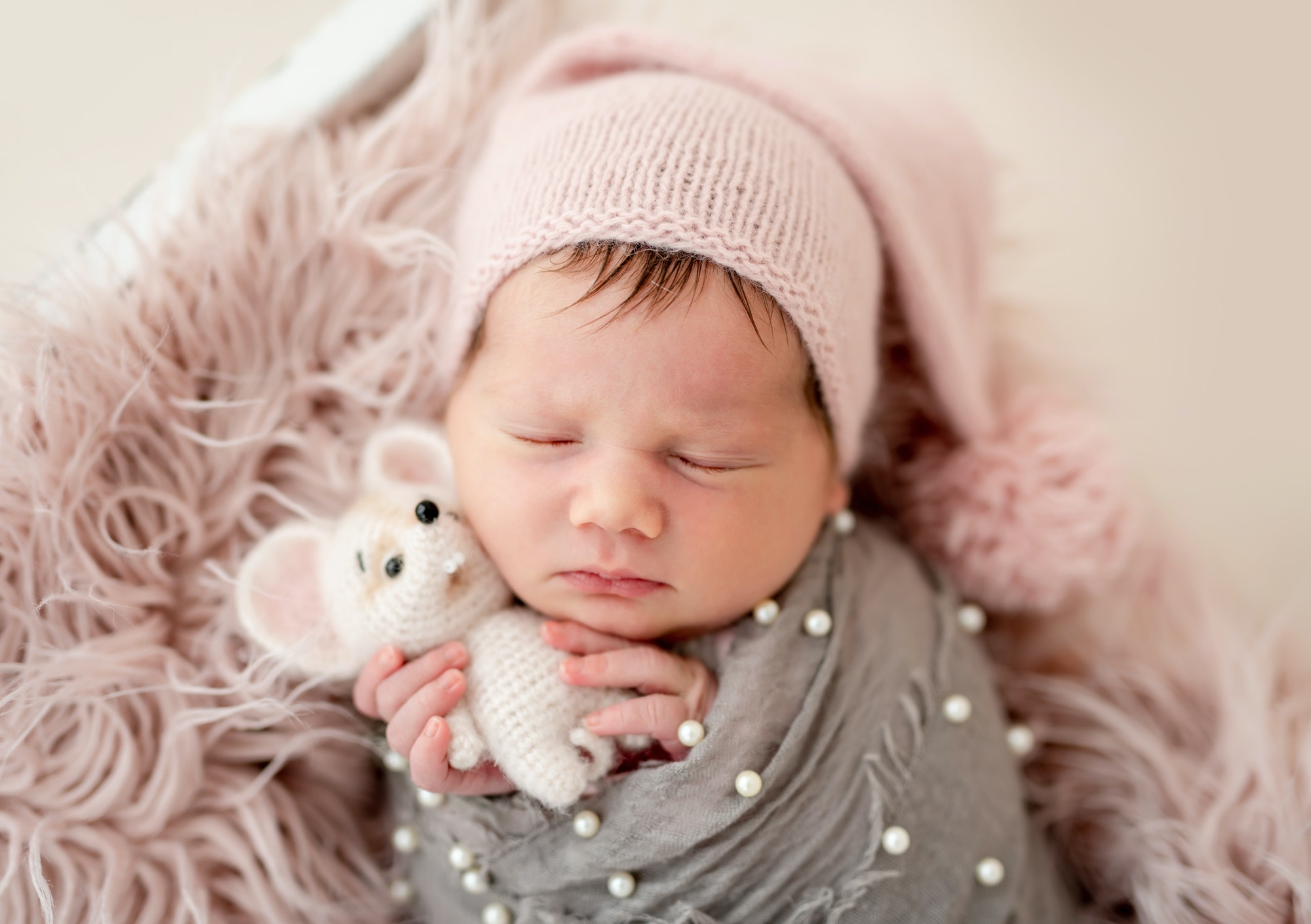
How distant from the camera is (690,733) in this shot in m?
0.91

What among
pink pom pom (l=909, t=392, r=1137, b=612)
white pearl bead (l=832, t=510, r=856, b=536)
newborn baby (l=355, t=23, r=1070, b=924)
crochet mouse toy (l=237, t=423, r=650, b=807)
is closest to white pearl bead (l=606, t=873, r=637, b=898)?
newborn baby (l=355, t=23, r=1070, b=924)

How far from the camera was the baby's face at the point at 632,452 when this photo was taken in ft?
2.82

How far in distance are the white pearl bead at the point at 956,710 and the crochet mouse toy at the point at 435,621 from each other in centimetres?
34

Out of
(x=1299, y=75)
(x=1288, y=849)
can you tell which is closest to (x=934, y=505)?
(x=1288, y=849)

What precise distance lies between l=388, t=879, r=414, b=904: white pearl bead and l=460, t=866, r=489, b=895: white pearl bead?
0.44 feet

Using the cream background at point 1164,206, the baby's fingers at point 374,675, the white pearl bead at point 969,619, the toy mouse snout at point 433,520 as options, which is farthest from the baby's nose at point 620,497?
the cream background at point 1164,206

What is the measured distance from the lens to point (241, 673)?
0.98 meters

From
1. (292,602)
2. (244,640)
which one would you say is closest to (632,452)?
(292,602)

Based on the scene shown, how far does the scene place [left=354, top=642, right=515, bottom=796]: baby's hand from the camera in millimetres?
864

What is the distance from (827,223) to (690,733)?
0.53 m

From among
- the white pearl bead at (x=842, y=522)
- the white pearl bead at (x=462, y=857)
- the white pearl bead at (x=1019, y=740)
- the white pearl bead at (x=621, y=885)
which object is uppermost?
the white pearl bead at (x=842, y=522)

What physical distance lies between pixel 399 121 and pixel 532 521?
1.87 ft

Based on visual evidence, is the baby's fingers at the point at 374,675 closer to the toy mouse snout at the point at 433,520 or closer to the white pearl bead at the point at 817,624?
the toy mouse snout at the point at 433,520

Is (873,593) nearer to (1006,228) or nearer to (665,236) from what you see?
(665,236)
